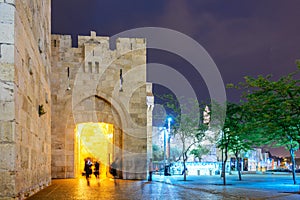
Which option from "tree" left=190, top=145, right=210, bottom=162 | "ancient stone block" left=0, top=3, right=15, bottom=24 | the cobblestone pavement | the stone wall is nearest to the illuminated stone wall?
the cobblestone pavement

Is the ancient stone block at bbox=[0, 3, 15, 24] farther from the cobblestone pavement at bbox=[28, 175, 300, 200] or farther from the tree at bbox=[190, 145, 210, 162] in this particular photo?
the tree at bbox=[190, 145, 210, 162]

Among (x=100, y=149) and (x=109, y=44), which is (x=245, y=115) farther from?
(x=100, y=149)

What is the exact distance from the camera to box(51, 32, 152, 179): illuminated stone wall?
66.4 feet

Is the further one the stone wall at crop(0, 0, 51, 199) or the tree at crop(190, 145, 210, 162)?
the tree at crop(190, 145, 210, 162)

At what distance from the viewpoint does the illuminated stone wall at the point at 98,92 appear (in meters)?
20.2

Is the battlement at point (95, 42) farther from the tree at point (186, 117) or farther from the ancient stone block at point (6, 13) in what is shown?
the ancient stone block at point (6, 13)

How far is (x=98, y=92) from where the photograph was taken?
20391 mm

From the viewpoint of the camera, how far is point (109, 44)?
20.8 metres

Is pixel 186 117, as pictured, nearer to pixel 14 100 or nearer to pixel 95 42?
pixel 95 42

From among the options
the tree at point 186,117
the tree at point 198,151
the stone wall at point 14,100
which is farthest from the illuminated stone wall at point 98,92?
the tree at point 198,151

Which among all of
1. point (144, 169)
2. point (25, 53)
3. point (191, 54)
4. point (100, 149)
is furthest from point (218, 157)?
point (25, 53)

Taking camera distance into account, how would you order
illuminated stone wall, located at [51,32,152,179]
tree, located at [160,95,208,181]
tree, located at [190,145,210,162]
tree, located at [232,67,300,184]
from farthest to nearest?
tree, located at [190,145,210,162] → tree, located at [160,95,208,181] → illuminated stone wall, located at [51,32,152,179] → tree, located at [232,67,300,184]

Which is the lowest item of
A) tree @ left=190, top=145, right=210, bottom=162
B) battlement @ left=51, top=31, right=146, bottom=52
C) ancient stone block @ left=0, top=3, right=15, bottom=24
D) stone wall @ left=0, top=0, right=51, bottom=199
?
tree @ left=190, top=145, right=210, bottom=162

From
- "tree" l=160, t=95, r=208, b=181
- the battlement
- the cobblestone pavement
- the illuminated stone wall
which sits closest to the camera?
the cobblestone pavement
